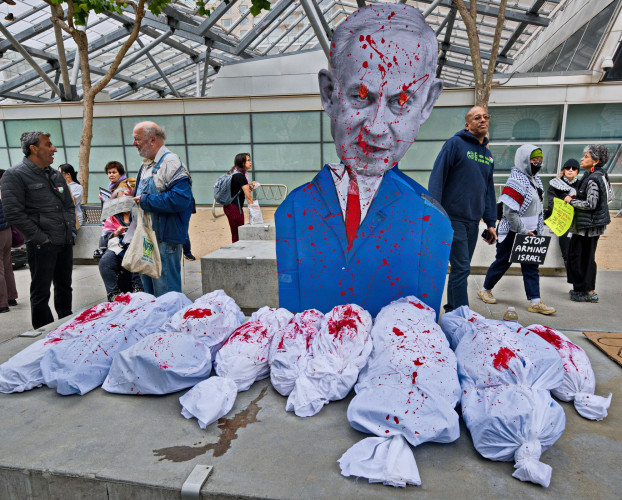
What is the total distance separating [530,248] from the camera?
3.94m

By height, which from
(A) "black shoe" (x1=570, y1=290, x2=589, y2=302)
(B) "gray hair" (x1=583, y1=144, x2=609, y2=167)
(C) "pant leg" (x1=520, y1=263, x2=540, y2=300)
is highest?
(B) "gray hair" (x1=583, y1=144, x2=609, y2=167)

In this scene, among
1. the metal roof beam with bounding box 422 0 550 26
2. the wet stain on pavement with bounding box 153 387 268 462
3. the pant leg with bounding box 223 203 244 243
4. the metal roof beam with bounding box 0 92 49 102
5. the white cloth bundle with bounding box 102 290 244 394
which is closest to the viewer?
the wet stain on pavement with bounding box 153 387 268 462

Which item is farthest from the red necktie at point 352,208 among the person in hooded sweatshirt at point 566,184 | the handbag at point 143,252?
the person in hooded sweatshirt at point 566,184

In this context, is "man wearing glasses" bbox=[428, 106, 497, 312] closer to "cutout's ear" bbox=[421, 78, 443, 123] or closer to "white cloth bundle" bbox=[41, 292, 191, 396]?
"cutout's ear" bbox=[421, 78, 443, 123]

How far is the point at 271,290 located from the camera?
4.30 m

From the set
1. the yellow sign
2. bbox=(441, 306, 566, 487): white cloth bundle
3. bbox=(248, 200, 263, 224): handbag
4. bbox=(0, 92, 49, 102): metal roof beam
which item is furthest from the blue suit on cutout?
bbox=(0, 92, 49, 102): metal roof beam

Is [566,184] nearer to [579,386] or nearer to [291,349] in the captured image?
[579,386]

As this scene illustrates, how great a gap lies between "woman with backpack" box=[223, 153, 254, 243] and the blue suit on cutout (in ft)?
11.2

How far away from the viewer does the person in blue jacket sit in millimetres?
3225

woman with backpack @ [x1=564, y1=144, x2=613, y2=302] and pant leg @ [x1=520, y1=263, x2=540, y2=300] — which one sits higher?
woman with backpack @ [x1=564, y1=144, x2=613, y2=302]

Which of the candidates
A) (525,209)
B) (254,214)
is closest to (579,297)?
(525,209)

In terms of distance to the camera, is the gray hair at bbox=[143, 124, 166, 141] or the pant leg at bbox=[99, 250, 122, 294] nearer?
the gray hair at bbox=[143, 124, 166, 141]

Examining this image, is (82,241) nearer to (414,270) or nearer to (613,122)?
(414,270)

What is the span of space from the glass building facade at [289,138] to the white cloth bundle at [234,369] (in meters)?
11.1
